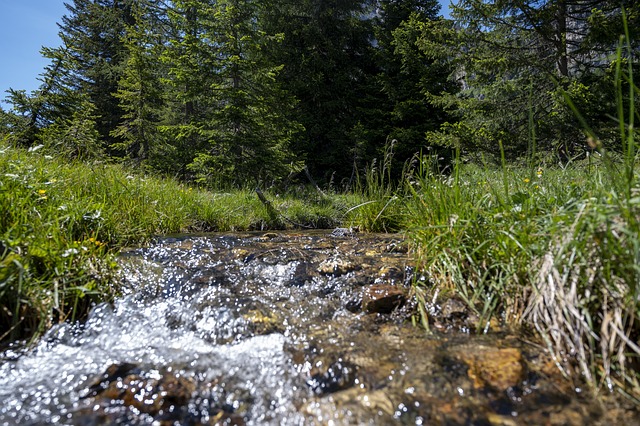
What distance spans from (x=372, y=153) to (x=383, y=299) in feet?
40.3

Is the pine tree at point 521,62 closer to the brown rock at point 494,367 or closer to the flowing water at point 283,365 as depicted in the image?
the flowing water at point 283,365

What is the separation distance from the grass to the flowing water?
0.51 feet

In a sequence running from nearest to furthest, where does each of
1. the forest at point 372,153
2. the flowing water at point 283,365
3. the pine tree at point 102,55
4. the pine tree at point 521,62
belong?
the flowing water at point 283,365 → the forest at point 372,153 → the pine tree at point 521,62 → the pine tree at point 102,55

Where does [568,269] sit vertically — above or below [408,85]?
below

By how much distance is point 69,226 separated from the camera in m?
2.54

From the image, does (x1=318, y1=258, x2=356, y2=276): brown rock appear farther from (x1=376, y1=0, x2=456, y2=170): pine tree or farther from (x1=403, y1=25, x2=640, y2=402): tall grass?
(x1=376, y1=0, x2=456, y2=170): pine tree

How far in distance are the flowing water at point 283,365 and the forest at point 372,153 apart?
0.15m

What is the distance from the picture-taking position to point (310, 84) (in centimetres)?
1372

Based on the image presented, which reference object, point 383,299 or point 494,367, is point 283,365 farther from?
point 494,367

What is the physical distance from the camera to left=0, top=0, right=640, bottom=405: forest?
61.1 inches

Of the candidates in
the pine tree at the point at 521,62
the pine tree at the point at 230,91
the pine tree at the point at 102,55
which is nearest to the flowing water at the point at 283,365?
the pine tree at the point at 230,91

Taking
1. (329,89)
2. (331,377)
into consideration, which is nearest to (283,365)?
(331,377)

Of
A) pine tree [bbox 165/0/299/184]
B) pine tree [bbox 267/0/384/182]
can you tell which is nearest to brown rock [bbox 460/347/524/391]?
pine tree [bbox 165/0/299/184]

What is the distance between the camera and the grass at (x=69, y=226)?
1.83 meters
